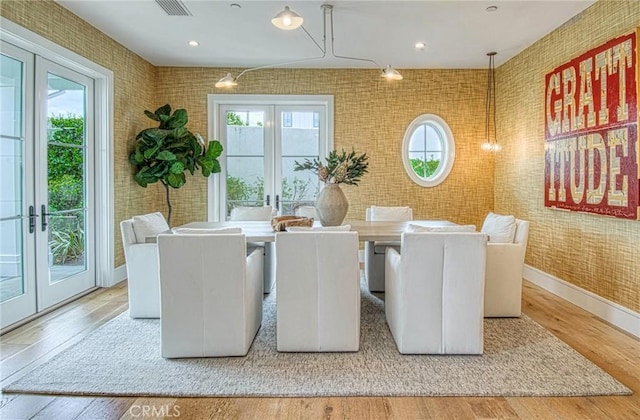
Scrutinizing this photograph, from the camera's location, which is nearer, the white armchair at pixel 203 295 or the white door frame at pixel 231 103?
the white armchair at pixel 203 295

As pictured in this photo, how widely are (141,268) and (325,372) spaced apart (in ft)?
5.88

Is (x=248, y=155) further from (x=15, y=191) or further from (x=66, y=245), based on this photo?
(x=15, y=191)

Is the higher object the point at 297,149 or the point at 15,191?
the point at 297,149

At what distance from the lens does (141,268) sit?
10.8 feet

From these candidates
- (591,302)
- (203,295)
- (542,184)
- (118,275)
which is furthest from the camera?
(118,275)

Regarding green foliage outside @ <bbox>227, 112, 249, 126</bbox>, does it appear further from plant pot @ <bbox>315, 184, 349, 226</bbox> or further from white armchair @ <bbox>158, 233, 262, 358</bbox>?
white armchair @ <bbox>158, 233, 262, 358</bbox>

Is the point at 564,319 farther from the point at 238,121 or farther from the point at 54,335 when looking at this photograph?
the point at 238,121

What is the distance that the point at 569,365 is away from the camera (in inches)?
98.0

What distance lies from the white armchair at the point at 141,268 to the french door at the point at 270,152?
242cm

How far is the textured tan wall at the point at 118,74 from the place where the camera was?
10.9 feet

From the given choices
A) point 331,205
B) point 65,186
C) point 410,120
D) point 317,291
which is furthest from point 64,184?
point 410,120

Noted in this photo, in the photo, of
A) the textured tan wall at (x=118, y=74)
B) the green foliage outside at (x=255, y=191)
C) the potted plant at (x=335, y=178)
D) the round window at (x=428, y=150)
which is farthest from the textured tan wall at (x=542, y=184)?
the textured tan wall at (x=118, y=74)

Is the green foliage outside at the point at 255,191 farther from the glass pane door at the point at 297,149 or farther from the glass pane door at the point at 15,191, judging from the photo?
the glass pane door at the point at 15,191

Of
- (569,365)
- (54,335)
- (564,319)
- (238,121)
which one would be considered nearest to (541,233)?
(564,319)
